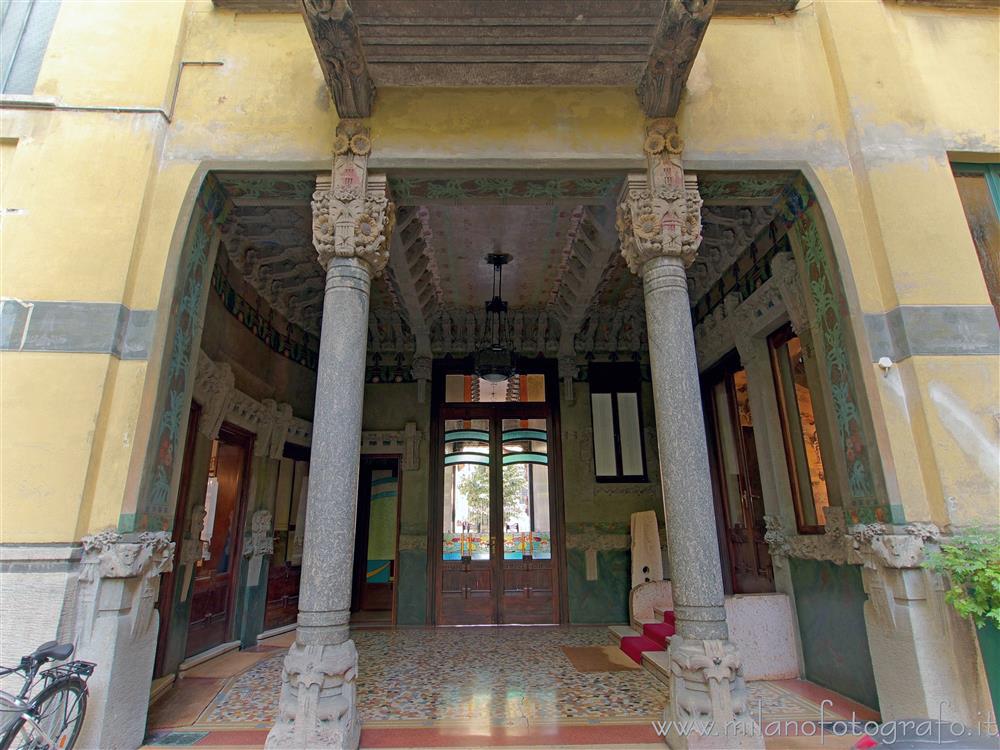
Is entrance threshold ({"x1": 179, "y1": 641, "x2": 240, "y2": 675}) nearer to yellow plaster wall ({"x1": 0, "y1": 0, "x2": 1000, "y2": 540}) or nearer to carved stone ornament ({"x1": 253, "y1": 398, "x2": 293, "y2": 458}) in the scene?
carved stone ornament ({"x1": 253, "y1": 398, "x2": 293, "y2": 458})

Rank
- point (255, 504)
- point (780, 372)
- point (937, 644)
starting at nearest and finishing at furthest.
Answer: point (937, 644), point (780, 372), point (255, 504)

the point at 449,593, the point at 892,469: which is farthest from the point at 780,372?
the point at 449,593

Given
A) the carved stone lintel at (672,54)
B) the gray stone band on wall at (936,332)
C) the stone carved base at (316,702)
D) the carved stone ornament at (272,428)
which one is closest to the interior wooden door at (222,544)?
the carved stone ornament at (272,428)

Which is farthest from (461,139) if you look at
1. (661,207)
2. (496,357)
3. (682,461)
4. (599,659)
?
(599,659)

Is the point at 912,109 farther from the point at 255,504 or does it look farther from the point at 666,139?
the point at 255,504

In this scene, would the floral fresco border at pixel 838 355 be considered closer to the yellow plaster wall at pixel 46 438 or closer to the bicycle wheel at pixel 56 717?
the bicycle wheel at pixel 56 717

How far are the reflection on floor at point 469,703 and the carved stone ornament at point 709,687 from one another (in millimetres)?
373

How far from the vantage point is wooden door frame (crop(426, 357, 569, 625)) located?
7027 millimetres

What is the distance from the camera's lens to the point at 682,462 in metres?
3.34

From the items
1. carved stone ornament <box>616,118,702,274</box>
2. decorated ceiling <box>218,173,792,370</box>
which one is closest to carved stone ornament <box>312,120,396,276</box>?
decorated ceiling <box>218,173,792,370</box>

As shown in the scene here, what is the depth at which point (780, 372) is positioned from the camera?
5.14 m

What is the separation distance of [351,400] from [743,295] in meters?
4.16

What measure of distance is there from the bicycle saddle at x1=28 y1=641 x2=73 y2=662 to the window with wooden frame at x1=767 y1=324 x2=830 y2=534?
5.20 meters

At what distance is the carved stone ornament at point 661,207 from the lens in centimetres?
369
